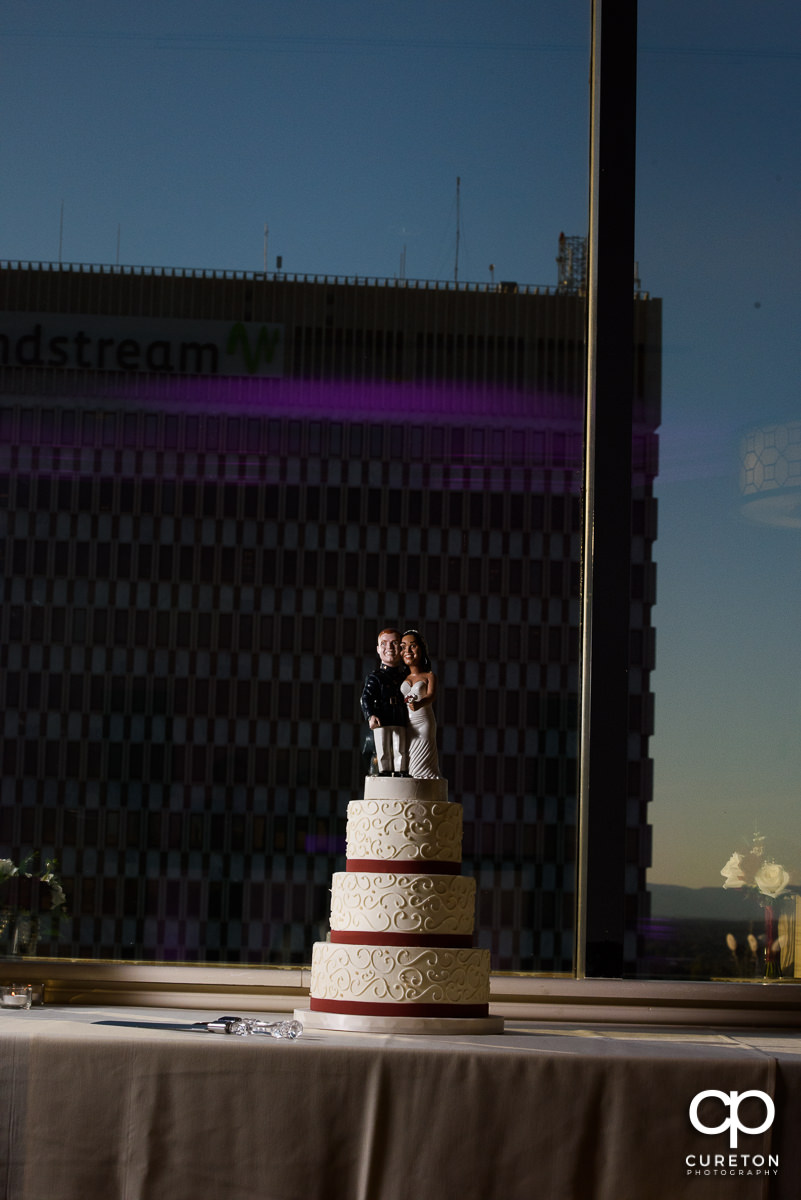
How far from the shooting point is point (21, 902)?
2963 mm

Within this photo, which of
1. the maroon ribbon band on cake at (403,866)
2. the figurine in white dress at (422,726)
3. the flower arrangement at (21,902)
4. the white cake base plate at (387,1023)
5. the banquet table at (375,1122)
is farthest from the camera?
the flower arrangement at (21,902)

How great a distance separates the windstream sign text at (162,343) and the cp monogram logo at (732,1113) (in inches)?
107

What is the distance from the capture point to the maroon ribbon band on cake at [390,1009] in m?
1.99

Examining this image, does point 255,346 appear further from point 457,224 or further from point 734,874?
point 734,874

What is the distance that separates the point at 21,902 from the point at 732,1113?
6.14 feet

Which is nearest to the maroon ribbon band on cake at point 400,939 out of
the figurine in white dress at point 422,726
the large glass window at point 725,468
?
the figurine in white dress at point 422,726

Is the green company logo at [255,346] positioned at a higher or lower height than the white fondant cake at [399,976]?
higher

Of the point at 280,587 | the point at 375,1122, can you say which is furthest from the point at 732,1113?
the point at 280,587

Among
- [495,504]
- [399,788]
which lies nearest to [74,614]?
[495,504]

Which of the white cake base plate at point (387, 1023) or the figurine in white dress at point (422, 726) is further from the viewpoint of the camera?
the figurine in white dress at point (422, 726)

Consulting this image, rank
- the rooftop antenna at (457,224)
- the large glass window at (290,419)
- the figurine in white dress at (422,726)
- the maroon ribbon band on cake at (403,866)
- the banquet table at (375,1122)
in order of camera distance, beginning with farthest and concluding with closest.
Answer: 1. the rooftop antenna at (457,224)
2. the large glass window at (290,419)
3. the figurine in white dress at (422,726)
4. the maroon ribbon band on cake at (403,866)
5. the banquet table at (375,1122)

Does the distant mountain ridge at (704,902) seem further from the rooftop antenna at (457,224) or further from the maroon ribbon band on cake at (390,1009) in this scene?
the rooftop antenna at (457,224)

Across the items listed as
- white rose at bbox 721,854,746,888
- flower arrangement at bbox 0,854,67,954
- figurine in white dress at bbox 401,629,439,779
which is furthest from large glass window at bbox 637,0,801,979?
flower arrangement at bbox 0,854,67,954

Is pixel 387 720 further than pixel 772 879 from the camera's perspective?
No
